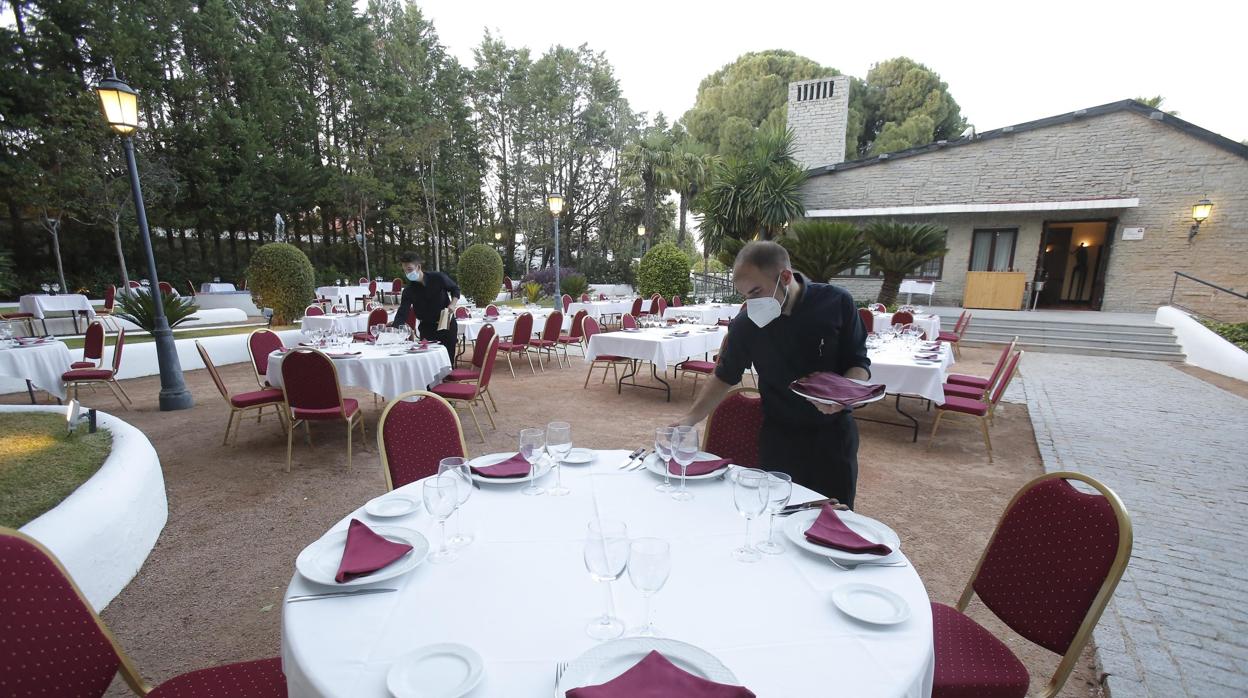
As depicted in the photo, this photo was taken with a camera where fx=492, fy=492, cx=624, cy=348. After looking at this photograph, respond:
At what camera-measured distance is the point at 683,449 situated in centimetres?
163

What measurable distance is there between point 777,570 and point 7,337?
8442mm

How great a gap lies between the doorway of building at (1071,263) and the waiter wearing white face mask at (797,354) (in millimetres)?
16506

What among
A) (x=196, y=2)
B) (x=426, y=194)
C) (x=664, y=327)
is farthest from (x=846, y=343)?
(x=196, y=2)

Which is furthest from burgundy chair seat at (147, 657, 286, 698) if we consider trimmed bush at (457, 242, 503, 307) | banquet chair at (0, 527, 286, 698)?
trimmed bush at (457, 242, 503, 307)

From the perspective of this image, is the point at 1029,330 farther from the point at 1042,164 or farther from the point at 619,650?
the point at 619,650

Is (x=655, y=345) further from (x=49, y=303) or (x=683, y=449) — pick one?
(x=49, y=303)

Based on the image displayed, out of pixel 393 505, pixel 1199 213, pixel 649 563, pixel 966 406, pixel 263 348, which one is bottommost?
pixel 966 406

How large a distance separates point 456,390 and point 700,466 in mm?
3420

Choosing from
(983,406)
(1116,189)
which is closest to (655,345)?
(983,406)

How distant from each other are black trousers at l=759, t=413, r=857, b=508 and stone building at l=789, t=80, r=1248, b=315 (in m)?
15.2

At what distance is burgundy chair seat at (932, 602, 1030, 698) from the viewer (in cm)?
134

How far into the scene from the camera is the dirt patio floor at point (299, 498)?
221cm

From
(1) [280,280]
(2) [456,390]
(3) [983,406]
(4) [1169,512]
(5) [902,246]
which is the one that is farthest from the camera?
(5) [902,246]

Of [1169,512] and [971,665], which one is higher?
[971,665]
